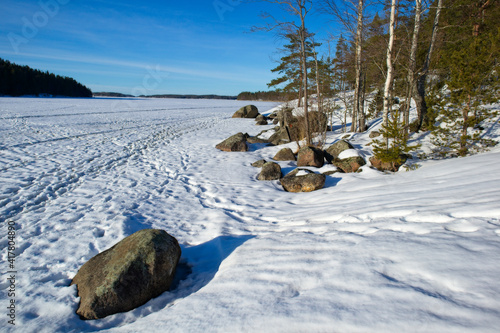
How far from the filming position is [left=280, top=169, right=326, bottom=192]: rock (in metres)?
6.36

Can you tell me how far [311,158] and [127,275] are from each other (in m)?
6.83

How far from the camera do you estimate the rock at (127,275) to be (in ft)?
8.75

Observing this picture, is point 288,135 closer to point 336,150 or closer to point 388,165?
point 336,150

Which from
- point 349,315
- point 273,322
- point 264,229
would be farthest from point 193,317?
point 264,229

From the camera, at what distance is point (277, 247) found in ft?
10.8

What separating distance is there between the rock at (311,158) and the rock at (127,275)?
20.1 feet

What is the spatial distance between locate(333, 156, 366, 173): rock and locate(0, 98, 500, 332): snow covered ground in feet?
1.29

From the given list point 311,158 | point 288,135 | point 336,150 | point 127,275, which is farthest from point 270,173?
point 288,135

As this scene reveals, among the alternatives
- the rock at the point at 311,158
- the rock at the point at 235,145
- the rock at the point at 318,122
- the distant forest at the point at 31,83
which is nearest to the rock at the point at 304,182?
the rock at the point at 311,158

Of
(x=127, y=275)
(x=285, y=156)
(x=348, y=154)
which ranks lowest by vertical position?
(x=127, y=275)

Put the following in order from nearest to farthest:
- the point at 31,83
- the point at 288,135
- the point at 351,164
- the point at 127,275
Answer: the point at 127,275 → the point at 351,164 → the point at 288,135 → the point at 31,83

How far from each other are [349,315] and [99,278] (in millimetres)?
2707

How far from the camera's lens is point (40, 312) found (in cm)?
269

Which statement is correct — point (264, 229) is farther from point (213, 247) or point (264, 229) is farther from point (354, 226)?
point (354, 226)
